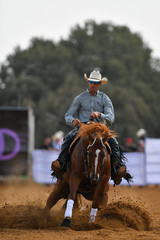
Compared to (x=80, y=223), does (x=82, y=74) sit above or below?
above

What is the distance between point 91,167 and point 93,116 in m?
1.07

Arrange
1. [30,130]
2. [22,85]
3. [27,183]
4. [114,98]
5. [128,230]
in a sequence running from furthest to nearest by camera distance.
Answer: [22,85], [114,98], [30,130], [27,183], [128,230]

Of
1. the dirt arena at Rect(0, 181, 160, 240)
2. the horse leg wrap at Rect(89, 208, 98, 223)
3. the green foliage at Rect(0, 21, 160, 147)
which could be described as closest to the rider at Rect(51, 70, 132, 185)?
the dirt arena at Rect(0, 181, 160, 240)

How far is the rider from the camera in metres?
7.61

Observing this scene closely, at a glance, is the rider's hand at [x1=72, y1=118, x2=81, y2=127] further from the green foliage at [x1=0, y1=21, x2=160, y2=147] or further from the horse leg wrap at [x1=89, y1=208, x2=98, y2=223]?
the green foliage at [x1=0, y1=21, x2=160, y2=147]

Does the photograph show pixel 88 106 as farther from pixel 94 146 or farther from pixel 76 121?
pixel 94 146

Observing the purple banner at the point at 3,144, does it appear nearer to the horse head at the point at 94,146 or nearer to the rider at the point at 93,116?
the rider at the point at 93,116

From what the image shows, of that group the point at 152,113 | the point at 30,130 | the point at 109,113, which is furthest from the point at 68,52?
the point at 109,113

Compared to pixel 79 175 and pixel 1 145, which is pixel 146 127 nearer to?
pixel 1 145

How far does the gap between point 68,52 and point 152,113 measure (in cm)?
1306

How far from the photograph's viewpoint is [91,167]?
6.67m

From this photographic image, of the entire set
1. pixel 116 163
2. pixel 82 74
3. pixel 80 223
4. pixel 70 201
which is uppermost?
pixel 82 74

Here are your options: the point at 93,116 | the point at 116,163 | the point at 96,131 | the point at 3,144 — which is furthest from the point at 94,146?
the point at 3,144

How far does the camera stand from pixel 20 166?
19.2m
